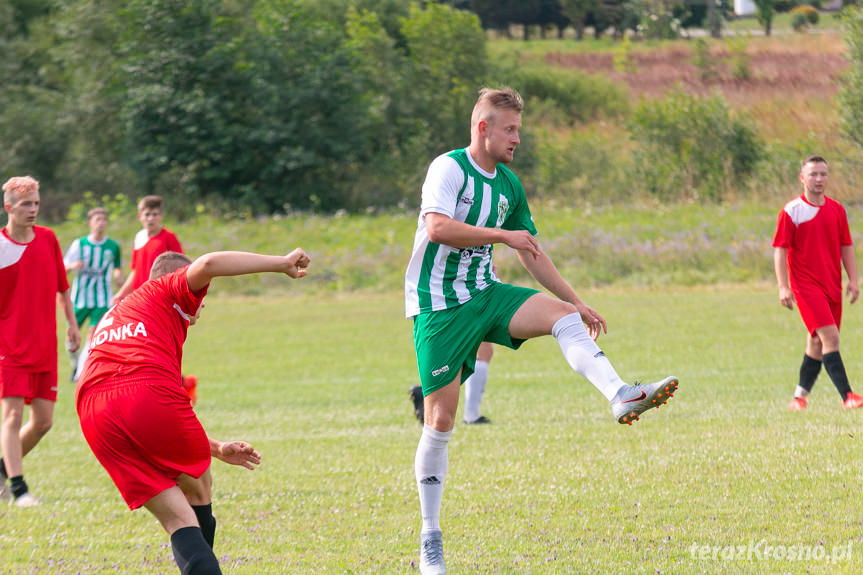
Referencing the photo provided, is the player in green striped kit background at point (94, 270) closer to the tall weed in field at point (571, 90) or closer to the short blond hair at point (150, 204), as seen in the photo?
the short blond hair at point (150, 204)

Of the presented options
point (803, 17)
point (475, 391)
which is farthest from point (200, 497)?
point (803, 17)

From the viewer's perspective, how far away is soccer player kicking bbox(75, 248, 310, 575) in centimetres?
429

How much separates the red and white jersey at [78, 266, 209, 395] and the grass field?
1504 millimetres

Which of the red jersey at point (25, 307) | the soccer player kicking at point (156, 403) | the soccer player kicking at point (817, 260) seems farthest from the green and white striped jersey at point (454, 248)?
the soccer player kicking at point (817, 260)

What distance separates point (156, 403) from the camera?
4.31 metres

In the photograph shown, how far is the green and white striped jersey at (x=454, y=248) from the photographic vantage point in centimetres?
529

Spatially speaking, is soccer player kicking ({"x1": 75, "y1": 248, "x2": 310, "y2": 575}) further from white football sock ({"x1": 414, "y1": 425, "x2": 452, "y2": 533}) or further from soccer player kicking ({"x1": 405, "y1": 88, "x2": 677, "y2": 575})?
white football sock ({"x1": 414, "y1": 425, "x2": 452, "y2": 533})

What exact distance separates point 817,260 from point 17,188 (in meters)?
6.69

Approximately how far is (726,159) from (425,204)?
109 ft

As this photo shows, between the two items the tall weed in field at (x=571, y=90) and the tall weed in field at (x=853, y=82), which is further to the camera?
the tall weed in field at (x=571, y=90)

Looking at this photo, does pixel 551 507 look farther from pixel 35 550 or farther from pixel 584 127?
pixel 584 127

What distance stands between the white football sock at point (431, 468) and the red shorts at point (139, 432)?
4.80 feet

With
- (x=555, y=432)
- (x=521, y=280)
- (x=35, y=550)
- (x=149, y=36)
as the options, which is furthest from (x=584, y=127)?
(x=35, y=550)

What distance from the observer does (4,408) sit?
25.0 ft
